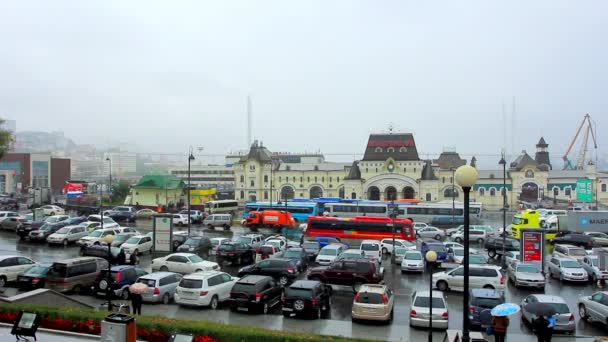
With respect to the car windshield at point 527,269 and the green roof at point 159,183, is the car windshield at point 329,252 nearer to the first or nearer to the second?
the car windshield at point 527,269

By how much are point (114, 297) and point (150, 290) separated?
2.00m

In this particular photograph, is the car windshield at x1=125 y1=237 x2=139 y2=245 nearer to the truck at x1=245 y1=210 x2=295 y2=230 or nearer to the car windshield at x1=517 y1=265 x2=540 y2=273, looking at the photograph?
the truck at x1=245 y1=210 x2=295 y2=230

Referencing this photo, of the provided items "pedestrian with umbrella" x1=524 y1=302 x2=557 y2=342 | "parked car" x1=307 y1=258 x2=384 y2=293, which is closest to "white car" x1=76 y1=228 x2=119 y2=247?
"parked car" x1=307 y1=258 x2=384 y2=293

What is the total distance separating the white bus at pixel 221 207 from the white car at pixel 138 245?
27.7 meters

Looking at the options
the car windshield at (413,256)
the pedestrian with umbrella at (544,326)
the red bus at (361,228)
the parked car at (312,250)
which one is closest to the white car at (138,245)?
the parked car at (312,250)

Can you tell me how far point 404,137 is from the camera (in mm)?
81125

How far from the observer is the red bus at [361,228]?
3819 cm

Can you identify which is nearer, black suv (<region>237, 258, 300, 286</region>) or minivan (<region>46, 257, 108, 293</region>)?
minivan (<region>46, 257, 108, 293</region>)

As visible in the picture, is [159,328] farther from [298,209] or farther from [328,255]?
[298,209]

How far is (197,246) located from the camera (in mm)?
29781

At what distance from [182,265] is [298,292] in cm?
916

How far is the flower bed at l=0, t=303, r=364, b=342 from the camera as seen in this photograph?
12.2 meters

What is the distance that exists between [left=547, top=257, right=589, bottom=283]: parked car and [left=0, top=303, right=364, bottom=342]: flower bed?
53.8ft

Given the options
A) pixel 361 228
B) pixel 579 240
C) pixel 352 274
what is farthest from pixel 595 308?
pixel 361 228
